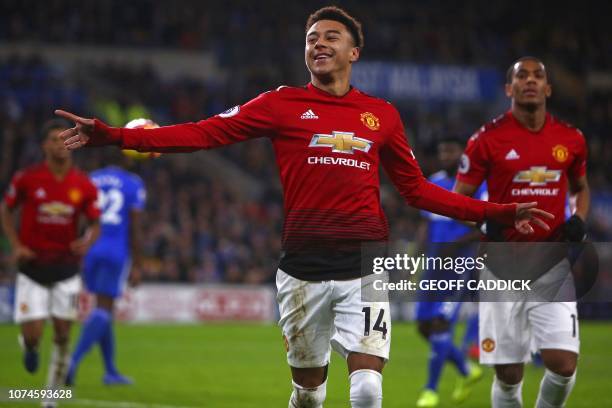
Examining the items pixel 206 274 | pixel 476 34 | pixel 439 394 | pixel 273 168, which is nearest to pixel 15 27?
pixel 273 168

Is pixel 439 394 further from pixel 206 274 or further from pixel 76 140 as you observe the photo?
pixel 206 274

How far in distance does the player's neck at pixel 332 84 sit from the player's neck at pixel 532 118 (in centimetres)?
193

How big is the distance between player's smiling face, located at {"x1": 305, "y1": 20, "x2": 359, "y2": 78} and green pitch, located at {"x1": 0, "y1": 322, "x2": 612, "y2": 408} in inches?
185

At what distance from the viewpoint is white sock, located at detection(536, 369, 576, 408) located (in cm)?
680

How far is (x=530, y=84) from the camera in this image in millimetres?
7266

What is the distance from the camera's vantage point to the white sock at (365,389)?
544cm

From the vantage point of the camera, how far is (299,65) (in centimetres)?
3041

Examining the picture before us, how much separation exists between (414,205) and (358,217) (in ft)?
1.63

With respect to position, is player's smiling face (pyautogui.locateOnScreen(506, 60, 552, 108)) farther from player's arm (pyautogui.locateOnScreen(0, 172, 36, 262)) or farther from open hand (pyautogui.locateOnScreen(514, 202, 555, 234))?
player's arm (pyautogui.locateOnScreen(0, 172, 36, 262))

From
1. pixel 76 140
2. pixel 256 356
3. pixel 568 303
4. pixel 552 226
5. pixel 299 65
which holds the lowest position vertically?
pixel 256 356

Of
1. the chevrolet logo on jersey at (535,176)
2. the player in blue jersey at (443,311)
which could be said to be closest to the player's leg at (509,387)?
the chevrolet logo on jersey at (535,176)

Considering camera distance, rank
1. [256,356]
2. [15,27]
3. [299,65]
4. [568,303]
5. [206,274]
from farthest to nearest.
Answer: [299,65] < [15,27] < [206,274] < [256,356] < [568,303]

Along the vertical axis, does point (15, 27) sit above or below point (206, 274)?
above

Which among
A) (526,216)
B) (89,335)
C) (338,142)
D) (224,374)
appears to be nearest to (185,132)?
(338,142)
